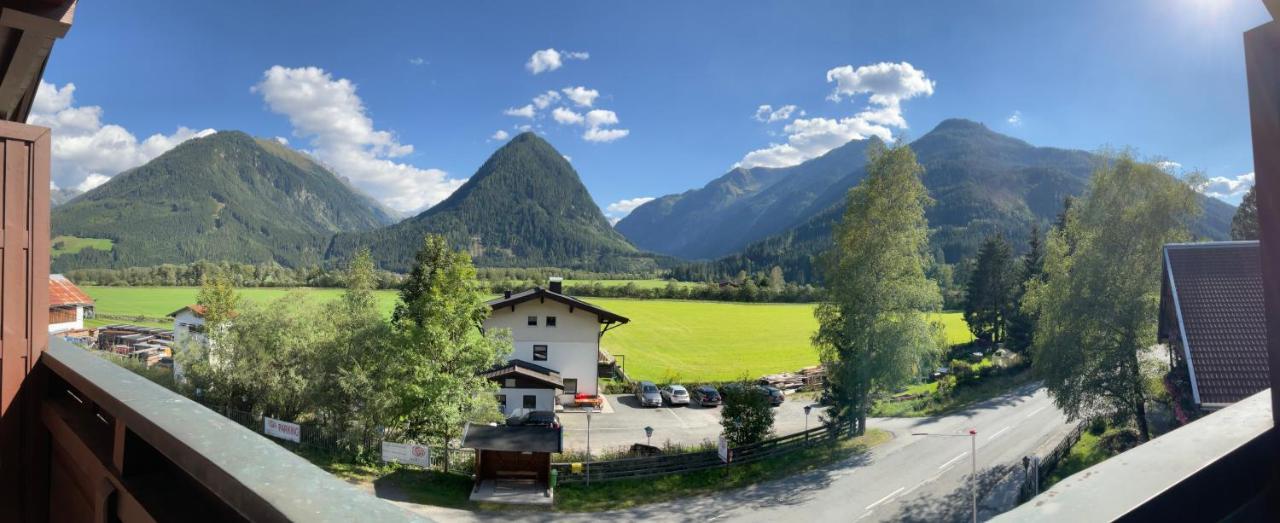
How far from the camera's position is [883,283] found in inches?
807

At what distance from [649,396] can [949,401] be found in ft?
52.8

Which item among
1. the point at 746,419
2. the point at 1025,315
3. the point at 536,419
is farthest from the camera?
the point at 1025,315

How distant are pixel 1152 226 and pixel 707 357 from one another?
32.6 meters

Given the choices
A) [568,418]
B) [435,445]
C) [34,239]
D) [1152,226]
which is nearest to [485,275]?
[568,418]

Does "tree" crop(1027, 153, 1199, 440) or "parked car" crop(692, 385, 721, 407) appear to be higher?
"tree" crop(1027, 153, 1199, 440)

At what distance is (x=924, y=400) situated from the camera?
103 ft

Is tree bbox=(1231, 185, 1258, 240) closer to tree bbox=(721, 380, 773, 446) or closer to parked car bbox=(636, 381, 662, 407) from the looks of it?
tree bbox=(721, 380, 773, 446)

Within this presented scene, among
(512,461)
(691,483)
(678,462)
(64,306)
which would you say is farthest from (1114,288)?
(64,306)

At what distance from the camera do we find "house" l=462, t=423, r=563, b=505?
16.7 meters

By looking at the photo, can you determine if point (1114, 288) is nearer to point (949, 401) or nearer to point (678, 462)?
point (678, 462)

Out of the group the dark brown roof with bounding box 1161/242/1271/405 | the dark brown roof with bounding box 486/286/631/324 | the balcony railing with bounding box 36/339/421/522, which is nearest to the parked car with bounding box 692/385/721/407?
the dark brown roof with bounding box 486/286/631/324

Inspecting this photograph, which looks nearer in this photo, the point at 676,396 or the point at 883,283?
the point at 883,283

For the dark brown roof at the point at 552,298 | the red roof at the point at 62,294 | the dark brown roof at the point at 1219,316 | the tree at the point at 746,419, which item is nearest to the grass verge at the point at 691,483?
the tree at the point at 746,419

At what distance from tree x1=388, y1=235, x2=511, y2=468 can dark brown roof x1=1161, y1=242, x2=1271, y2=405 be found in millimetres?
18451
